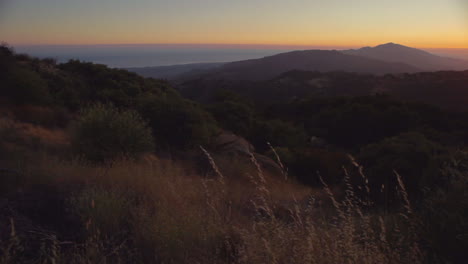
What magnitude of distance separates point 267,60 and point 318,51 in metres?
25.8

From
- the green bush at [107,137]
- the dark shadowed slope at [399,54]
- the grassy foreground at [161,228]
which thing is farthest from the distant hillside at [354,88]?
the dark shadowed slope at [399,54]

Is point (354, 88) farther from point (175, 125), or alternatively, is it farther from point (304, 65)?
point (304, 65)

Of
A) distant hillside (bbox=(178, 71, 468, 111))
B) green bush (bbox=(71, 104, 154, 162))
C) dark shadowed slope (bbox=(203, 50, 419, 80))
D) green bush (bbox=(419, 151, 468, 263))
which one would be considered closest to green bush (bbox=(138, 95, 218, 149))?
green bush (bbox=(71, 104, 154, 162))

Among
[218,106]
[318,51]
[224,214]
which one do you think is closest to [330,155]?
[224,214]

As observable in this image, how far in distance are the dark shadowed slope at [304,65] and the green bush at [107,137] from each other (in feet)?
222

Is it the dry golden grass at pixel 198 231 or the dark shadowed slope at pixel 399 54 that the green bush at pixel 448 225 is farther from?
the dark shadowed slope at pixel 399 54

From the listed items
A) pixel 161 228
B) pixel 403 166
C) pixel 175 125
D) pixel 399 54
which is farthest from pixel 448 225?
pixel 399 54

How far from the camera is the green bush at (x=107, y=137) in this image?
7199 millimetres

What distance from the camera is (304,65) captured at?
101 meters

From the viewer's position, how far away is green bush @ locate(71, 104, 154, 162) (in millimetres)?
7199

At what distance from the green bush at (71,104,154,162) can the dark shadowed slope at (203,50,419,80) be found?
6765 centimetres

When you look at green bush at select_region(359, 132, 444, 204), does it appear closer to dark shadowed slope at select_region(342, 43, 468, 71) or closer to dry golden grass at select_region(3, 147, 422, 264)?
dry golden grass at select_region(3, 147, 422, 264)

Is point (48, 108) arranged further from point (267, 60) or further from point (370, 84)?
point (267, 60)

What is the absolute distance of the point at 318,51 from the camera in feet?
394
